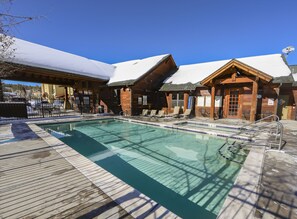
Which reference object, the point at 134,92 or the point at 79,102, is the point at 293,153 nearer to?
the point at 134,92

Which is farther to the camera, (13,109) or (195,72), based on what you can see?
(195,72)

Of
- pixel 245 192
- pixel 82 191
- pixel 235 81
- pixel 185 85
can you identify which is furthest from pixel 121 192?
pixel 185 85

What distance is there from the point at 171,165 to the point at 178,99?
10.1 metres

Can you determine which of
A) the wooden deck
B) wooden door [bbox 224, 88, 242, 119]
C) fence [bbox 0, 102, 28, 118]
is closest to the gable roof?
wooden door [bbox 224, 88, 242, 119]

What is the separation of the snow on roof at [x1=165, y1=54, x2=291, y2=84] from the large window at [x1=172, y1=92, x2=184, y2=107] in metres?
1.35

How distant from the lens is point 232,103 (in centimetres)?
1147

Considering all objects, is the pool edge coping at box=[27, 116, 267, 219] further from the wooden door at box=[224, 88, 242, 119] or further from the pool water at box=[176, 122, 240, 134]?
the wooden door at box=[224, 88, 242, 119]

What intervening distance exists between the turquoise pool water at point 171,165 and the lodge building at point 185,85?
540 centimetres

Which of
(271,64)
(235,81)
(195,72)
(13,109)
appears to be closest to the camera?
(235,81)

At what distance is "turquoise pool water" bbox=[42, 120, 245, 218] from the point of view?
10.6ft

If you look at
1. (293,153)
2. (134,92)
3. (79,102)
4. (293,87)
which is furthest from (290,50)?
(79,102)

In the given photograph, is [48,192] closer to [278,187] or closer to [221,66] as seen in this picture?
[278,187]

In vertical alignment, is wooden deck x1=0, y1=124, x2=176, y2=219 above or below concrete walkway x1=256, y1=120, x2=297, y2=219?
above

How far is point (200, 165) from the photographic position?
15.8 ft
